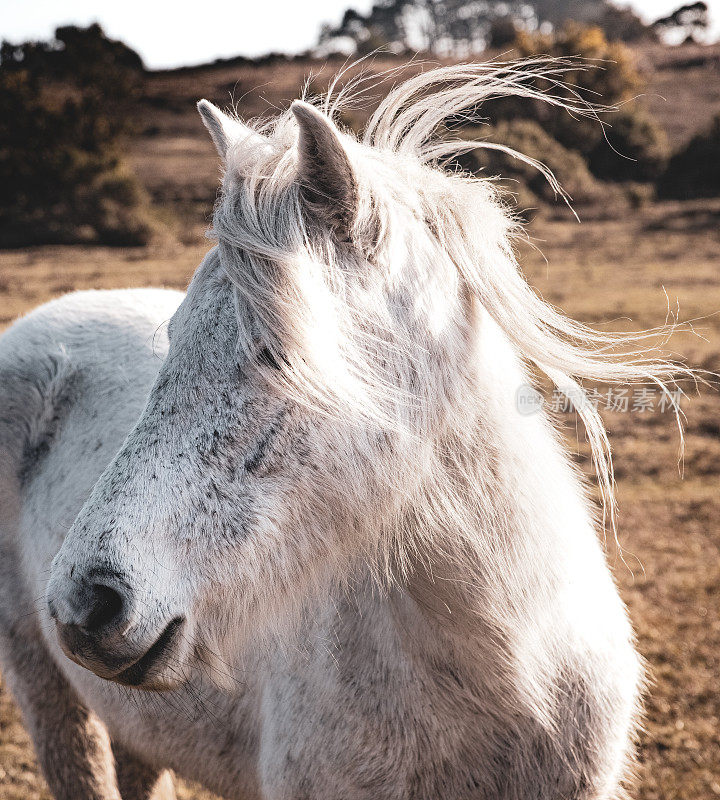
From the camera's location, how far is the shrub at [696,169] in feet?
73.5

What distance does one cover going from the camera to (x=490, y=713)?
164cm

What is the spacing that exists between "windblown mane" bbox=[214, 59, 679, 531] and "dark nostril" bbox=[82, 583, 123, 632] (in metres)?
0.47

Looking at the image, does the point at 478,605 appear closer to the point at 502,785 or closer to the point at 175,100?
the point at 502,785

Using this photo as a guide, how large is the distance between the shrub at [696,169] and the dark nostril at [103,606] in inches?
983

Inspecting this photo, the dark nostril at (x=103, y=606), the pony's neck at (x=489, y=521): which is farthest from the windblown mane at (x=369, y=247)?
the dark nostril at (x=103, y=606)

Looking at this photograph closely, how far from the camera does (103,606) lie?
1176 mm

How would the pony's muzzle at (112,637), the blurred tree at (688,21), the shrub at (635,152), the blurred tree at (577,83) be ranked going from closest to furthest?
the pony's muzzle at (112,637)
the blurred tree at (577,83)
the shrub at (635,152)
the blurred tree at (688,21)

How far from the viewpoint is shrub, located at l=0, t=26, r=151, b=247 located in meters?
20.1

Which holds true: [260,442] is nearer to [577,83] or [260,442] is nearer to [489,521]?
[489,521]

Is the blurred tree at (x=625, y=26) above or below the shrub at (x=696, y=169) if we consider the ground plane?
above

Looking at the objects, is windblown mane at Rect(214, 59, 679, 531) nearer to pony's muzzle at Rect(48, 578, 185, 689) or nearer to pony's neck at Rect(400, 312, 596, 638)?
pony's neck at Rect(400, 312, 596, 638)

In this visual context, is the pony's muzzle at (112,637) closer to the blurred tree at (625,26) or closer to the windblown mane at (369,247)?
the windblown mane at (369,247)

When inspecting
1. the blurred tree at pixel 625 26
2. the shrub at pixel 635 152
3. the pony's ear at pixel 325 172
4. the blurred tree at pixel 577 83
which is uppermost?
the blurred tree at pixel 625 26

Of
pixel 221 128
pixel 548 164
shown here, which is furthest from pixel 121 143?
pixel 221 128
